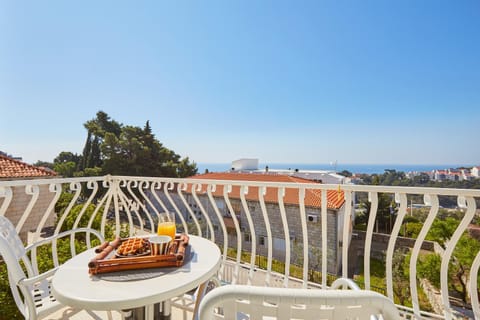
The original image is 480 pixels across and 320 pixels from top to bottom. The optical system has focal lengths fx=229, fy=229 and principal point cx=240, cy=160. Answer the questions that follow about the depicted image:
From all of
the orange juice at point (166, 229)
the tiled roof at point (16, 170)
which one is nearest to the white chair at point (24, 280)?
the orange juice at point (166, 229)

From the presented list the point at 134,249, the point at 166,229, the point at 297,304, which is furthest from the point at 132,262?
the point at 297,304

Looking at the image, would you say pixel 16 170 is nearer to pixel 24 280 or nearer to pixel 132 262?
pixel 24 280

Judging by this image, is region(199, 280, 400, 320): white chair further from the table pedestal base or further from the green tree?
the green tree

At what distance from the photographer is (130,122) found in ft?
78.0

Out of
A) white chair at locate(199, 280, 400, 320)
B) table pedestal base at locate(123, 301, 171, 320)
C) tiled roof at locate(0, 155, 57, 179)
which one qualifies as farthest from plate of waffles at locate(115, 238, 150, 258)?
tiled roof at locate(0, 155, 57, 179)

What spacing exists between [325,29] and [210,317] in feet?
43.0

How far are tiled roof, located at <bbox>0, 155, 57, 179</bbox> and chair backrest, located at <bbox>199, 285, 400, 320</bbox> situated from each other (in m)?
11.3

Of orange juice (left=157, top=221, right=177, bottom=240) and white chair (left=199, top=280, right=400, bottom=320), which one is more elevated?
white chair (left=199, top=280, right=400, bottom=320)

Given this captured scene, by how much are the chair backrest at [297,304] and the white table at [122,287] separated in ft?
1.37

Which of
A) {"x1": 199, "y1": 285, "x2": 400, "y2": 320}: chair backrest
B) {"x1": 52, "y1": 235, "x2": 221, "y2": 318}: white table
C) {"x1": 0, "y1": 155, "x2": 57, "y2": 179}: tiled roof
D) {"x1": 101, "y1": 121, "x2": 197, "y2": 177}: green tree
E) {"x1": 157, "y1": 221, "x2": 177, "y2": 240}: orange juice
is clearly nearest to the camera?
{"x1": 199, "y1": 285, "x2": 400, "y2": 320}: chair backrest

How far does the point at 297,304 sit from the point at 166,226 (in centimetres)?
99

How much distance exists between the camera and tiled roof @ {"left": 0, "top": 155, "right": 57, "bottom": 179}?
27.8 feet

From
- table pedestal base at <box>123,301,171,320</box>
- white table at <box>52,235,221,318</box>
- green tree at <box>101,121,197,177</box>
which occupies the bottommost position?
table pedestal base at <box>123,301,171,320</box>

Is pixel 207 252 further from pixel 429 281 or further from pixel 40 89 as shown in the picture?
pixel 40 89
